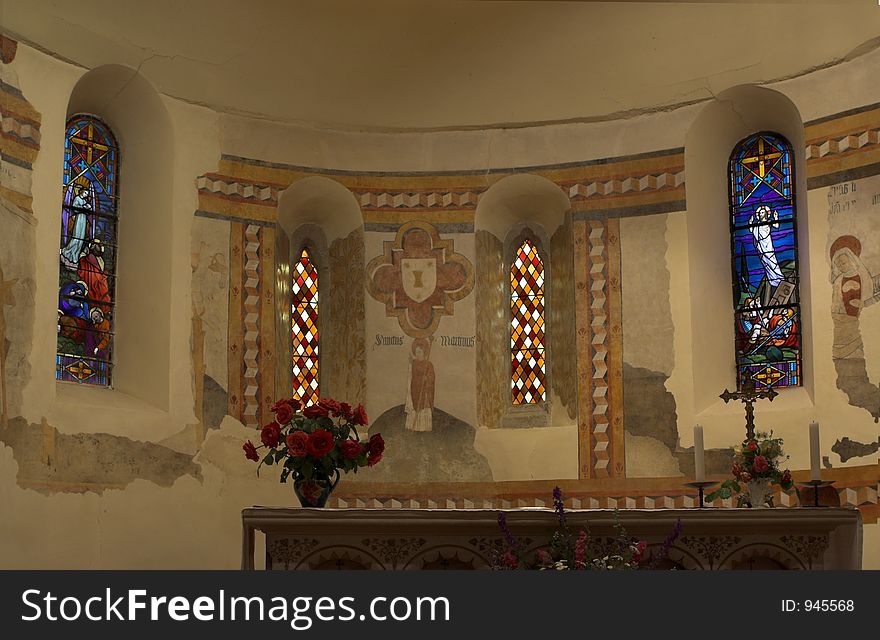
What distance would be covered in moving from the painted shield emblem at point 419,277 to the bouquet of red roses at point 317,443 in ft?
12.2

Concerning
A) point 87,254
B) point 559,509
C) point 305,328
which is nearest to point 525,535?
point 559,509

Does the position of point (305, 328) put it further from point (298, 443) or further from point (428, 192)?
point (298, 443)

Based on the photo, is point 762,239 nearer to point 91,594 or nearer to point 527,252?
point 527,252

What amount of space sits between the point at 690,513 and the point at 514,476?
413 cm

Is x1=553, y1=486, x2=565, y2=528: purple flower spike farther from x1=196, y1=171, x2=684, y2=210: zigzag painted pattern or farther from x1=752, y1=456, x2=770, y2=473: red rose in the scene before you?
x1=196, y1=171, x2=684, y2=210: zigzag painted pattern

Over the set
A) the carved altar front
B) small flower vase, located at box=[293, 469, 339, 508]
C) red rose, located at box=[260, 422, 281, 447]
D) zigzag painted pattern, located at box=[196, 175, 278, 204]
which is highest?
zigzag painted pattern, located at box=[196, 175, 278, 204]

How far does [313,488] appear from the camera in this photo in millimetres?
9539

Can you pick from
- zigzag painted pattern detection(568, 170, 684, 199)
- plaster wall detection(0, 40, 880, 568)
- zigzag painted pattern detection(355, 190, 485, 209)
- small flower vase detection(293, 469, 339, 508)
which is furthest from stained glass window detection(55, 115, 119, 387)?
zigzag painted pattern detection(568, 170, 684, 199)

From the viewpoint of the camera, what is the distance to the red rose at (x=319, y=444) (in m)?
9.36

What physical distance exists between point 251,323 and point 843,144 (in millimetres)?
5084

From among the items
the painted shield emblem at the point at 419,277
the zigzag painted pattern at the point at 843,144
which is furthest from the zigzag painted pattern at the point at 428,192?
the zigzag painted pattern at the point at 843,144

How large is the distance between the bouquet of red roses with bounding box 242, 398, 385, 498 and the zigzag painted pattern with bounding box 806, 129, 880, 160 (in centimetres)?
481

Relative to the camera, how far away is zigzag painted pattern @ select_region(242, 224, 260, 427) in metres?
12.7

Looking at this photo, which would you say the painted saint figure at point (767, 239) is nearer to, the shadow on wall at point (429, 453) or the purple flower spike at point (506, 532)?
the shadow on wall at point (429, 453)
